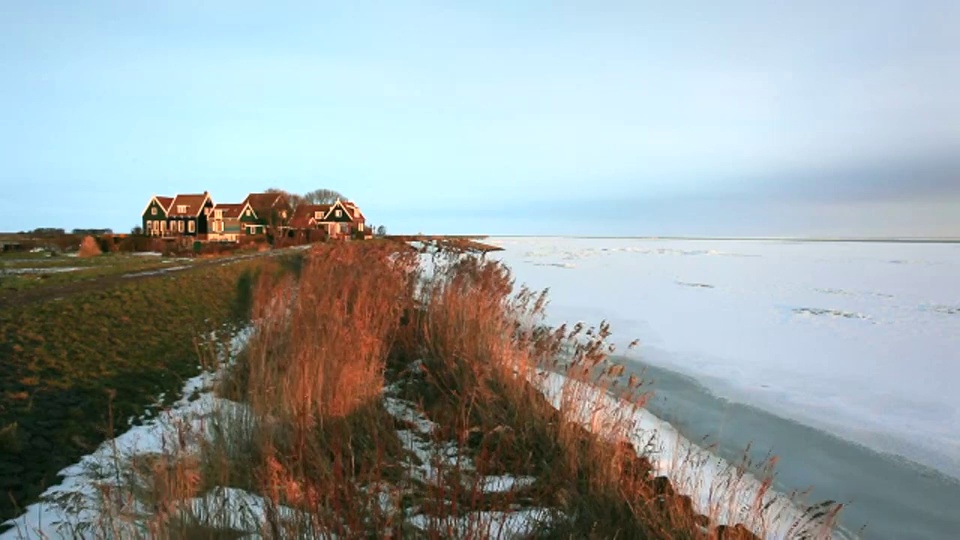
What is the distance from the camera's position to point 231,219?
221 feet

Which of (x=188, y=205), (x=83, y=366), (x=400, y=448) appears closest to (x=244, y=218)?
(x=188, y=205)

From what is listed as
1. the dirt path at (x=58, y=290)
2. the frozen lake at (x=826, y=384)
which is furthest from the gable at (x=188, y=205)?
the frozen lake at (x=826, y=384)

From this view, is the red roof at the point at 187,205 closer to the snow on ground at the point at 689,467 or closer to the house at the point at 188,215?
the house at the point at 188,215

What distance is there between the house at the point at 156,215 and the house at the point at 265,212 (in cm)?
811

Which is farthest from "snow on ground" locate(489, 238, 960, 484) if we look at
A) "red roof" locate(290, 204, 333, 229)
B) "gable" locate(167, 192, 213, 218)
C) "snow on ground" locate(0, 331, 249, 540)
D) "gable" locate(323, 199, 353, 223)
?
"red roof" locate(290, 204, 333, 229)

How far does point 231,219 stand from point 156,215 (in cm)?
760

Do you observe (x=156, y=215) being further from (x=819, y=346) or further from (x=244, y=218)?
(x=819, y=346)

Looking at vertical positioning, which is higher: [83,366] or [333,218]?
[333,218]

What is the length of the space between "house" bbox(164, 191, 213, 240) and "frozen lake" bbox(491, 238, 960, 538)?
55.8 meters

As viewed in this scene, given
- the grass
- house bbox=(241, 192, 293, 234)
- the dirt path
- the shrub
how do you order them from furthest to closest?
house bbox=(241, 192, 293, 234), the shrub, the dirt path, the grass

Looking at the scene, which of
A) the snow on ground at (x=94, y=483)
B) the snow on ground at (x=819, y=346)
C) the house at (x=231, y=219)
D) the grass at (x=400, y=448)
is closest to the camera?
the grass at (x=400, y=448)

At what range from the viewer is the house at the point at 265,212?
224 feet

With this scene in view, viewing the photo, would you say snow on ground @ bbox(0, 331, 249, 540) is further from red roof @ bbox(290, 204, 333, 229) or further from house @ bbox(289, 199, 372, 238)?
red roof @ bbox(290, 204, 333, 229)

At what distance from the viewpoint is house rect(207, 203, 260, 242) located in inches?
2576
